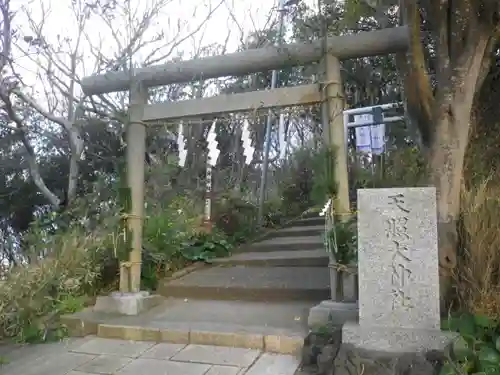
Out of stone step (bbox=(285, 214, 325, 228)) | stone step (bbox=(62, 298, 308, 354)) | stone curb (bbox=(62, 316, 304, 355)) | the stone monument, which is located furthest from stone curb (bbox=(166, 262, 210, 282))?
stone step (bbox=(285, 214, 325, 228))

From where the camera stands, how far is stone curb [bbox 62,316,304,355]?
2969 mm

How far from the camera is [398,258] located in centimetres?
264

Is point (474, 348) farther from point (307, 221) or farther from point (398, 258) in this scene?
point (307, 221)

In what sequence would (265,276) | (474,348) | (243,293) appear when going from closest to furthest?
(474,348), (243,293), (265,276)

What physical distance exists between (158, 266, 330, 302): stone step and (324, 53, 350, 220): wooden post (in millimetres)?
1037

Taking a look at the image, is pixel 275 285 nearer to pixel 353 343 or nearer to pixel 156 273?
pixel 156 273

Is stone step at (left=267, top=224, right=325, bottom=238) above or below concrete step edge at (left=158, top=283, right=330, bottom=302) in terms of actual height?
above

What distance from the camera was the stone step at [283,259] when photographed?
17.3 ft

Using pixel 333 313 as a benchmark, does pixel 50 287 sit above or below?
above

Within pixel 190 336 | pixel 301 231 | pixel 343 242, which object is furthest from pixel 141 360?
pixel 301 231

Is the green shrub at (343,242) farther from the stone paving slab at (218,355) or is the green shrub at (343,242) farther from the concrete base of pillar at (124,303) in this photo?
the concrete base of pillar at (124,303)

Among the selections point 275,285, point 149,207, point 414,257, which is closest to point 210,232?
point 149,207

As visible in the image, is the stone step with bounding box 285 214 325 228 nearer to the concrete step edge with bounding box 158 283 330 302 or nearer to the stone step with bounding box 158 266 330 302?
the stone step with bounding box 158 266 330 302

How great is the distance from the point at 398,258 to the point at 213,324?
1.54 metres
